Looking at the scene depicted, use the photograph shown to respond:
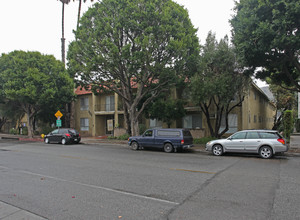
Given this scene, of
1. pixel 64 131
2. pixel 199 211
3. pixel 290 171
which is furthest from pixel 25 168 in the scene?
pixel 64 131

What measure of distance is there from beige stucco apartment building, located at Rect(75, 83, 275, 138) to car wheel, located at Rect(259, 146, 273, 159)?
6.73m

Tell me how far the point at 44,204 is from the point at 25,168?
4916mm

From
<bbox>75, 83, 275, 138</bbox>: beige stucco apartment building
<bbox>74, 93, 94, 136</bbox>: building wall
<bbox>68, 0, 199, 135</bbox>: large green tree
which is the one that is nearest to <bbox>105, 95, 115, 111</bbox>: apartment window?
<bbox>75, 83, 275, 138</bbox>: beige stucco apartment building

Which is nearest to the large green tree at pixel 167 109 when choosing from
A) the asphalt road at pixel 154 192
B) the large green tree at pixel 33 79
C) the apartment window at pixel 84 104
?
the large green tree at pixel 33 79

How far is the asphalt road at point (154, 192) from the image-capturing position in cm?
459

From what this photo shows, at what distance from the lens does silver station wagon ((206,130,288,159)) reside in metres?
11.3

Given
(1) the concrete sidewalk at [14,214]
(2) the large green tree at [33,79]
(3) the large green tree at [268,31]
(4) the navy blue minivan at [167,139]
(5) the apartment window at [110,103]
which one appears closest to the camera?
(1) the concrete sidewalk at [14,214]

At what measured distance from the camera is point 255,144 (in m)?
11.7

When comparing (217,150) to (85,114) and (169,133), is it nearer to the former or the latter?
(169,133)

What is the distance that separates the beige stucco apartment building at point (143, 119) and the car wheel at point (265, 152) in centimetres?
673

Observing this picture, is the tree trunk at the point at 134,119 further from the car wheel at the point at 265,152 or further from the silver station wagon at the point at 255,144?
the car wheel at the point at 265,152

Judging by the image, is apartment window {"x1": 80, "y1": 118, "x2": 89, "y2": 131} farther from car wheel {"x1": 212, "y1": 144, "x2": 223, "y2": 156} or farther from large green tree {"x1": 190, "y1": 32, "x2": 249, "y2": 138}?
car wheel {"x1": 212, "y1": 144, "x2": 223, "y2": 156}

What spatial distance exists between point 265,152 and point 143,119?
16.5m

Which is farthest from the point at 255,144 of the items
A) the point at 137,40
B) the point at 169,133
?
the point at 137,40
